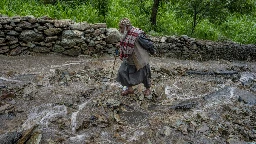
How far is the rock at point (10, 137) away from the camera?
14.5 ft

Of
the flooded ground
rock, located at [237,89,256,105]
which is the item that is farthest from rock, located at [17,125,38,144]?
rock, located at [237,89,256,105]

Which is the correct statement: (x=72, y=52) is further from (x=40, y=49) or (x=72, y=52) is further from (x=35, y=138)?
(x=35, y=138)

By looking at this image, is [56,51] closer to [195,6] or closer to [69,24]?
[69,24]

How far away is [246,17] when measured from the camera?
15008 mm

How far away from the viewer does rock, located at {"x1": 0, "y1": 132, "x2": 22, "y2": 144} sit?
4406 mm

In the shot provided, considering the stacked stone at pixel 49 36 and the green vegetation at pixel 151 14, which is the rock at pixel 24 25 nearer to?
the stacked stone at pixel 49 36

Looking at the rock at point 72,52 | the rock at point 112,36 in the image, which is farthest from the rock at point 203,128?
the rock at point 72,52

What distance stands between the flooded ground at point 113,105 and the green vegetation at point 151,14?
8.04ft

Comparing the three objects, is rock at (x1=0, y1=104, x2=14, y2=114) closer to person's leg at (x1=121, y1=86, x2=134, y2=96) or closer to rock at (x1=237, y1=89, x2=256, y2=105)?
person's leg at (x1=121, y1=86, x2=134, y2=96)

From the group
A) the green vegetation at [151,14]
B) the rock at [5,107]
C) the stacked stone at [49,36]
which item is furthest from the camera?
the green vegetation at [151,14]

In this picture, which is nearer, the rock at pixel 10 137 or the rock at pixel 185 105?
the rock at pixel 10 137

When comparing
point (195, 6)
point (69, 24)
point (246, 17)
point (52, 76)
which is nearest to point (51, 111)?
point (52, 76)

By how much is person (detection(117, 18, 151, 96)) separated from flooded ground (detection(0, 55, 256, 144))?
0.48 metres

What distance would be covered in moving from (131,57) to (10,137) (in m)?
2.73
